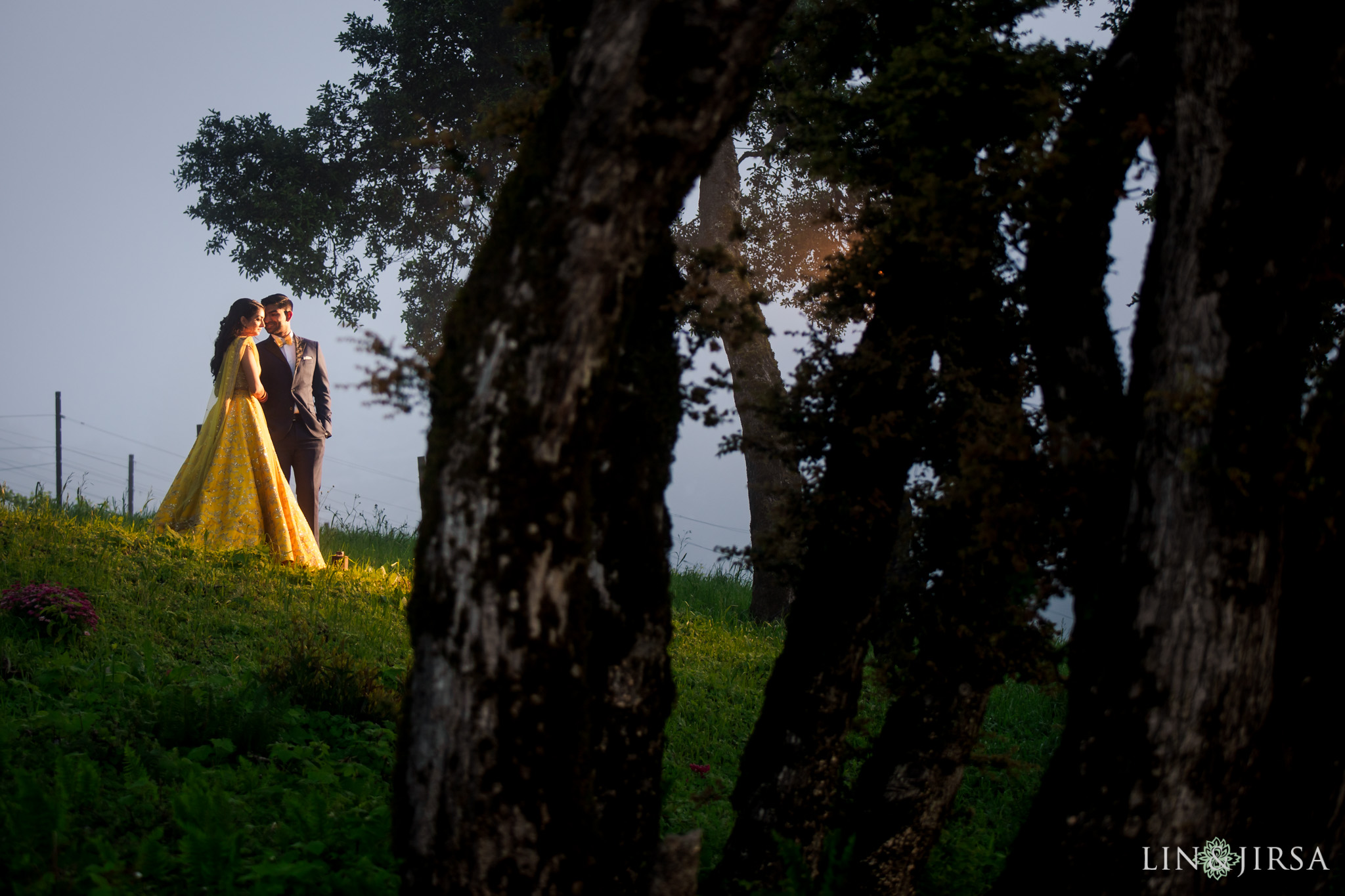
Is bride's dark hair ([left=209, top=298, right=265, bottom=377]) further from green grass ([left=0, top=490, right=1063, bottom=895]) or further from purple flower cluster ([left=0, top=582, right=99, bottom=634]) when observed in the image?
purple flower cluster ([left=0, top=582, right=99, bottom=634])

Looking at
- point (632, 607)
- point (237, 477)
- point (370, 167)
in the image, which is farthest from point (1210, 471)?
point (370, 167)

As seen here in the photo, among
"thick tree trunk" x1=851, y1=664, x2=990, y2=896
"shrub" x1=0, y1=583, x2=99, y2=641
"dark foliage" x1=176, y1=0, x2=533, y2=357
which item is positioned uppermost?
"dark foliage" x1=176, y1=0, x2=533, y2=357

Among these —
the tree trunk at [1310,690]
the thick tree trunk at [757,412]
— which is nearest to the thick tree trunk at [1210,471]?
the tree trunk at [1310,690]

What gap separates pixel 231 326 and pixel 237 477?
164 centimetres

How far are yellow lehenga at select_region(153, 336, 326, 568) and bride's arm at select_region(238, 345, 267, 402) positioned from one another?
0.03m

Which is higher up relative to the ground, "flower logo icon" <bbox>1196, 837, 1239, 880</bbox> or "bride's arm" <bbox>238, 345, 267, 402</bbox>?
"bride's arm" <bbox>238, 345, 267, 402</bbox>

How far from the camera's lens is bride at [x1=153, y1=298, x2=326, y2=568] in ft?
33.9

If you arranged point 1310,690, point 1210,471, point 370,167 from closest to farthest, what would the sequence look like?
point 1210,471
point 1310,690
point 370,167

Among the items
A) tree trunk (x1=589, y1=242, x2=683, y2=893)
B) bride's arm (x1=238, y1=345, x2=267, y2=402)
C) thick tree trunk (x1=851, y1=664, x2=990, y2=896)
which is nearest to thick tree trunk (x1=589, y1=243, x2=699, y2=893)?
tree trunk (x1=589, y1=242, x2=683, y2=893)

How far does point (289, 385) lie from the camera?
11.2 metres

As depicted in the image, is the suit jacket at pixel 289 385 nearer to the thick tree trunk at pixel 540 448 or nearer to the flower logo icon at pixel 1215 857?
the thick tree trunk at pixel 540 448

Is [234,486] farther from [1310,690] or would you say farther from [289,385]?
[1310,690]

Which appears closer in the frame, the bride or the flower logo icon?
the flower logo icon

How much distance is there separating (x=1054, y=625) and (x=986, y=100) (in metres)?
2.65
